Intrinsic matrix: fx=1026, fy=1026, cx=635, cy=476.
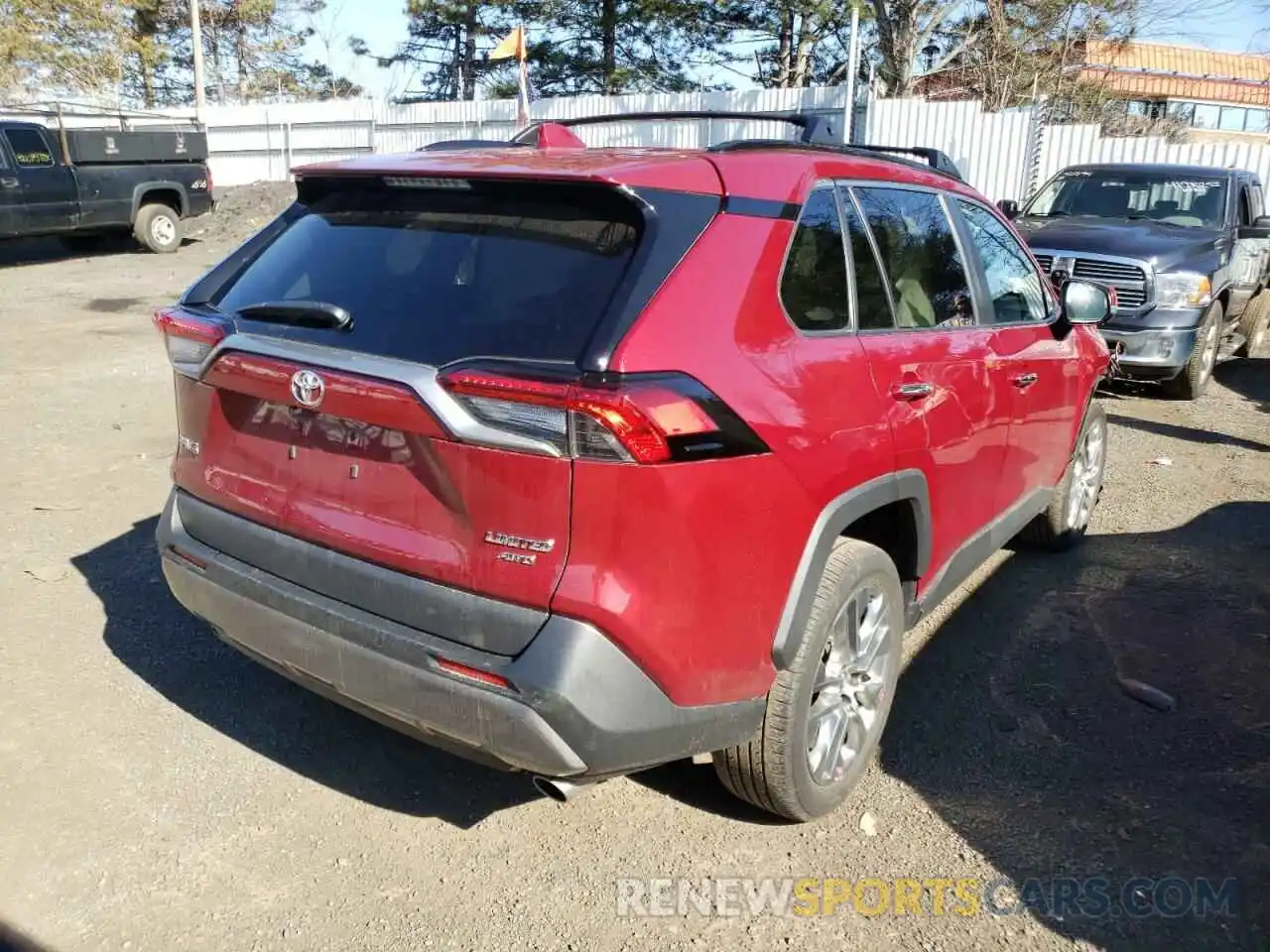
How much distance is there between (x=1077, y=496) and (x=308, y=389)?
13.5 feet

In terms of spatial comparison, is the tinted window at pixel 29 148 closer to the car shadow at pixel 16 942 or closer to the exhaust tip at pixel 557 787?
the car shadow at pixel 16 942

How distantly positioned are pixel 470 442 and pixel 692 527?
527 millimetres

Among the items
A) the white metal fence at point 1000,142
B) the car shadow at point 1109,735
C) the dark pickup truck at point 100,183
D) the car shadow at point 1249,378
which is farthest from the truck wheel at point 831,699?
the dark pickup truck at point 100,183

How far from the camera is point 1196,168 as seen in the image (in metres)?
9.59

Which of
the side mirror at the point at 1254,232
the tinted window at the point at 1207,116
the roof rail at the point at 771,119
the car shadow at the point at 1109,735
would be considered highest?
the tinted window at the point at 1207,116

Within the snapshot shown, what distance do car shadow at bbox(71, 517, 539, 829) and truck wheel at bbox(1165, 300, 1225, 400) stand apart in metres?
7.48

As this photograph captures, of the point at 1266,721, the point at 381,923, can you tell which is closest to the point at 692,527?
the point at 381,923

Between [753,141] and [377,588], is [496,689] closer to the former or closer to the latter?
Result: [377,588]

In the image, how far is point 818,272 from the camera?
9.17ft

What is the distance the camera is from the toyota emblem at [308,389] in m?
2.48

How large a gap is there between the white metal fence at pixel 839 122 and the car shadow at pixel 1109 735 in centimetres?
836

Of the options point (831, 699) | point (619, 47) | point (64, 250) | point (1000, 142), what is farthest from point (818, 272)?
point (619, 47)

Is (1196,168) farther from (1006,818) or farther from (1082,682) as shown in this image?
(1006,818)

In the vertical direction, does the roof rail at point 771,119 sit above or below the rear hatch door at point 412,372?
above
